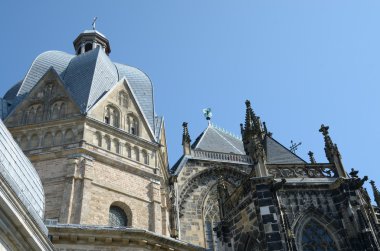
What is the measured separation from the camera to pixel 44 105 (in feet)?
69.7

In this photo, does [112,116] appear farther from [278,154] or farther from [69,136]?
[278,154]

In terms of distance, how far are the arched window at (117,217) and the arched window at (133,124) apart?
4266mm

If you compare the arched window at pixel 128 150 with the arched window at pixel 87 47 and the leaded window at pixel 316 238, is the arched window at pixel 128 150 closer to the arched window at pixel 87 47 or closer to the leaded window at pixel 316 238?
the leaded window at pixel 316 238

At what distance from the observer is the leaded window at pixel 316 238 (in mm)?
12488

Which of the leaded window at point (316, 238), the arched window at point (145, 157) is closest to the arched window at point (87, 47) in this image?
the arched window at point (145, 157)

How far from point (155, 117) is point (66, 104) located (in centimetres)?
457

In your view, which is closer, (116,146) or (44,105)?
(116,146)

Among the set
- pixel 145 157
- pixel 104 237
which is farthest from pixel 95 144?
pixel 104 237

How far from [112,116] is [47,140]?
3.18 meters

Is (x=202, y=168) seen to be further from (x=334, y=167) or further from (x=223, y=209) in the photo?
(x=334, y=167)

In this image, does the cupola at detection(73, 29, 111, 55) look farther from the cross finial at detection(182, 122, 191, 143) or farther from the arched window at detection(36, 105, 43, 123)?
the arched window at detection(36, 105, 43, 123)

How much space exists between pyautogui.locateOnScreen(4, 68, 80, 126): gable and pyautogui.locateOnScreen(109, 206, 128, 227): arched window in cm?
492

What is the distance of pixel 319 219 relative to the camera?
42.5ft

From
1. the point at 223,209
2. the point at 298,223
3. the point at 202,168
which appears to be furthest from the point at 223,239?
the point at 202,168
